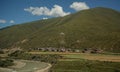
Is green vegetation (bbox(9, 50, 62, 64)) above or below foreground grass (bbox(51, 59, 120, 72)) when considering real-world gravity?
above

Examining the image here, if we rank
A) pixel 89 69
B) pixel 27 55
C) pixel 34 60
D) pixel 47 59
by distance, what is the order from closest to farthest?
pixel 89 69 → pixel 47 59 → pixel 34 60 → pixel 27 55

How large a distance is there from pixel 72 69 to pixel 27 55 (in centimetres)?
7811

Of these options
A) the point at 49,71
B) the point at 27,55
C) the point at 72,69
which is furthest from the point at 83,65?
the point at 27,55

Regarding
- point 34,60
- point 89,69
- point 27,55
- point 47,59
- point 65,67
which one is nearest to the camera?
point 89,69

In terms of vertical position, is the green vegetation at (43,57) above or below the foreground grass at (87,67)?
above

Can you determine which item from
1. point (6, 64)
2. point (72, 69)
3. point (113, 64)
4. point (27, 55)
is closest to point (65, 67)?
point (72, 69)

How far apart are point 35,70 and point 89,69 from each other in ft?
92.7

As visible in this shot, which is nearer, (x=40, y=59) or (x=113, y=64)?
(x=113, y=64)

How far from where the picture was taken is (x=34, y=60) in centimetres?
16975

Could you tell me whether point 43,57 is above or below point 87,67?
above

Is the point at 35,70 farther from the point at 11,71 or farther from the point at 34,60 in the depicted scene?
the point at 34,60

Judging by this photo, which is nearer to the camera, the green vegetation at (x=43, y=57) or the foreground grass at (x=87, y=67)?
the foreground grass at (x=87, y=67)

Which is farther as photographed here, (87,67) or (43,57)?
(43,57)

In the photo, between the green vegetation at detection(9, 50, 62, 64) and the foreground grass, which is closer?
the foreground grass
